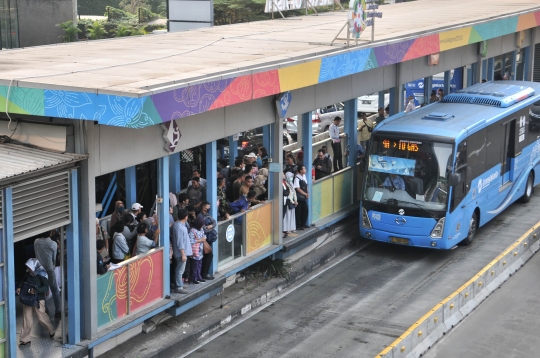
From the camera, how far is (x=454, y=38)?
2111 cm

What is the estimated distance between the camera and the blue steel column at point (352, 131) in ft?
65.3

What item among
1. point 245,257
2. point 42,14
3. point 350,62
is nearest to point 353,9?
point 350,62

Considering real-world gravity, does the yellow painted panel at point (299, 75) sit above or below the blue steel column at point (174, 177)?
above

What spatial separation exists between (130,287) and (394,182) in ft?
22.9

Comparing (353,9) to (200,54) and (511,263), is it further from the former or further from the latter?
(511,263)

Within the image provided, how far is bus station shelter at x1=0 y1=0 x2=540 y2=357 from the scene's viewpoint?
36.6ft

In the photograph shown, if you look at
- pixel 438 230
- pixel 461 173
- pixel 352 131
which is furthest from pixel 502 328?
pixel 352 131

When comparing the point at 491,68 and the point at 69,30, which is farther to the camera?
the point at 69,30

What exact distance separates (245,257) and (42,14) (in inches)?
775

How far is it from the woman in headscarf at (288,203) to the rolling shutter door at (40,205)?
19.8ft

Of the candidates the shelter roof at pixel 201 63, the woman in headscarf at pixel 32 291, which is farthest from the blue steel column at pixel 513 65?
the woman in headscarf at pixel 32 291

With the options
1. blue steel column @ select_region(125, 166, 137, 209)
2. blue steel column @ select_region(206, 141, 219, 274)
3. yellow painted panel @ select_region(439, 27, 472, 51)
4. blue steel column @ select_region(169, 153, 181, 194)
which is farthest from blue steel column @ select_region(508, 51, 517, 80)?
blue steel column @ select_region(206, 141, 219, 274)

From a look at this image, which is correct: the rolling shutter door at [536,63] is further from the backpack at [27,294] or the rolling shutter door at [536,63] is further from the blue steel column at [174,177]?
the backpack at [27,294]

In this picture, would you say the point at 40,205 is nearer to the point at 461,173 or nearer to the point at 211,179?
the point at 211,179
